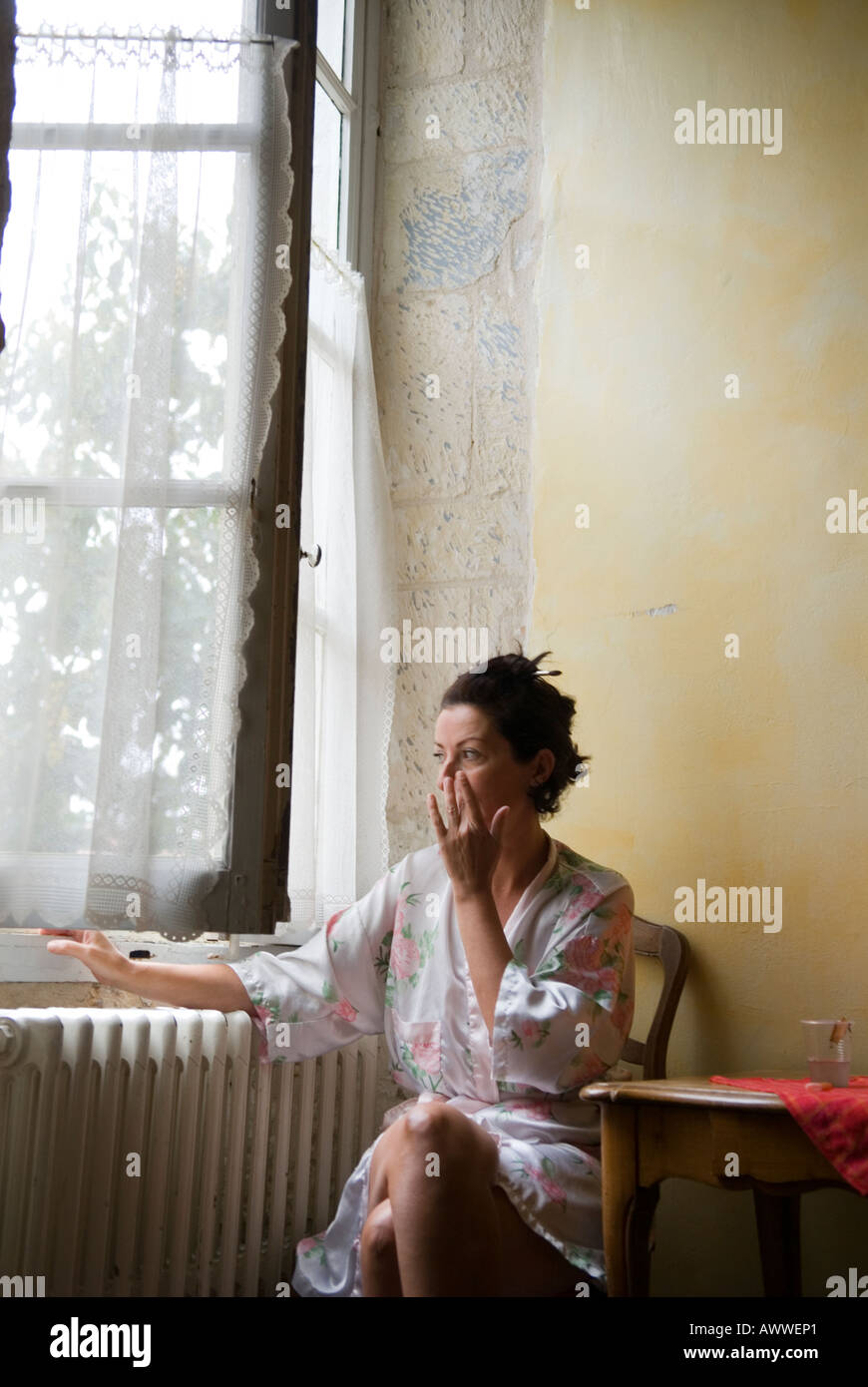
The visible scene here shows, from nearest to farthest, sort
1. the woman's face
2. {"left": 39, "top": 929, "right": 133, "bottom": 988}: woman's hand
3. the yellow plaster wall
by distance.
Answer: {"left": 39, "top": 929, "right": 133, "bottom": 988}: woman's hand < the woman's face < the yellow plaster wall

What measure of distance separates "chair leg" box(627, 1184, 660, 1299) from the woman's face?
0.62m

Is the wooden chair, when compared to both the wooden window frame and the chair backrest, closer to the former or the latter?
the chair backrest

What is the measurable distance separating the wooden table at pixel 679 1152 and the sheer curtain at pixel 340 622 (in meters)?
0.78

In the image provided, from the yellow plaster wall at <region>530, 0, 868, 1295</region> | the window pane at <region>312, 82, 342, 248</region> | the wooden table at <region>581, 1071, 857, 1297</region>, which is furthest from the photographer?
the window pane at <region>312, 82, 342, 248</region>

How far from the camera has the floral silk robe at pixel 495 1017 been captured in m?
1.70

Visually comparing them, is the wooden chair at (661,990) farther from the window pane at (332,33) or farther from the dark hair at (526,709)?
the window pane at (332,33)

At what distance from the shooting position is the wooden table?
148 centimetres

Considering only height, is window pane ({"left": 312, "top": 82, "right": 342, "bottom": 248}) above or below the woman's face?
above

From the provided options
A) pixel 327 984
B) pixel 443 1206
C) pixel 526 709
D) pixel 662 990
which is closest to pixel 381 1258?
pixel 443 1206

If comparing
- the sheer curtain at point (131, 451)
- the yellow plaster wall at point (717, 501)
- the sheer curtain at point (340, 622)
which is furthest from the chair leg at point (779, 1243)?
the sheer curtain at point (131, 451)

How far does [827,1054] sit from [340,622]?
1.15 meters

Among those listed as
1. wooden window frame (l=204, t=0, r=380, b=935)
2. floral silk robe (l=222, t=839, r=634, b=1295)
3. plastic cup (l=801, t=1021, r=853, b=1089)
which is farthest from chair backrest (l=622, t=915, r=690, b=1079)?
wooden window frame (l=204, t=0, r=380, b=935)

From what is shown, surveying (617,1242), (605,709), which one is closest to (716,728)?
(605,709)

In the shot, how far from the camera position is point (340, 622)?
236 cm
